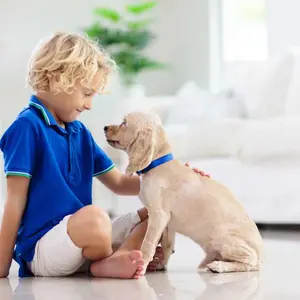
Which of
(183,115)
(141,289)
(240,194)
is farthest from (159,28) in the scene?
(141,289)

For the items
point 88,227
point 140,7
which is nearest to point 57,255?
point 88,227

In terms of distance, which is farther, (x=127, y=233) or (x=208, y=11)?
(x=208, y=11)

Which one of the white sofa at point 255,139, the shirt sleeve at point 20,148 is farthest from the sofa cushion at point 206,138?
the shirt sleeve at point 20,148

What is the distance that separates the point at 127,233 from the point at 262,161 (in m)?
1.30

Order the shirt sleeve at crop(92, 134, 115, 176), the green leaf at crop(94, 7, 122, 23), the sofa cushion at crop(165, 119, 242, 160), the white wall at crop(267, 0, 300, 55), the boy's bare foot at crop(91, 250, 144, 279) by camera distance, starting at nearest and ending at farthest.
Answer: the boy's bare foot at crop(91, 250, 144, 279)
the shirt sleeve at crop(92, 134, 115, 176)
the sofa cushion at crop(165, 119, 242, 160)
the white wall at crop(267, 0, 300, 55)
the green leaf at crop(94, 7, 122, 23)

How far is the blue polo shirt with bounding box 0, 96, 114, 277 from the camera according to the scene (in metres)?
1.93

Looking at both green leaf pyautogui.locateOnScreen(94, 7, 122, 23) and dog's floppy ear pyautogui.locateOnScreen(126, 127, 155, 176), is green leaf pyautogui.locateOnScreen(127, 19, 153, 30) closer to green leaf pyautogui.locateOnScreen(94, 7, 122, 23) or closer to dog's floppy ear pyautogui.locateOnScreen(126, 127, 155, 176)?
green leaf pyautogui.locateOnScreen(94, 7, 122, 23)

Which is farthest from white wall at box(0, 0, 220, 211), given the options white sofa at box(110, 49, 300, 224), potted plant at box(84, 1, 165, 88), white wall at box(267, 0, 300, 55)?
white sofa at box(110, 49, 300, 224)

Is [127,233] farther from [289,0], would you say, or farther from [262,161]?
[289,0]

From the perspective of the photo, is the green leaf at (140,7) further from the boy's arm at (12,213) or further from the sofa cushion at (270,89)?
the boy's arm at (12,213)

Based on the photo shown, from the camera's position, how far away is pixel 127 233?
2115 millimetres

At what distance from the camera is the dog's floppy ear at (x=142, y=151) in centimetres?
194

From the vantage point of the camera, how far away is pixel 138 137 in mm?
1950

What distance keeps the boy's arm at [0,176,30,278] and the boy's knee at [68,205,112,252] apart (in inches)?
5.5
